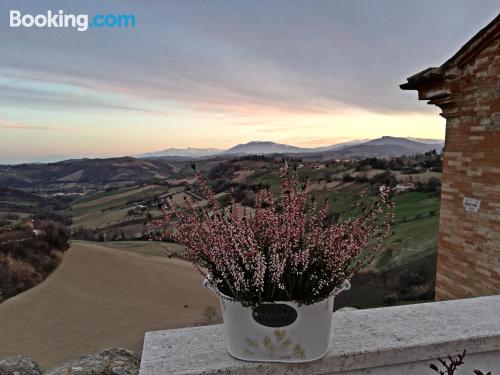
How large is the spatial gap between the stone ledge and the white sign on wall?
102 inches

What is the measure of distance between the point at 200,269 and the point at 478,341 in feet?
4.51

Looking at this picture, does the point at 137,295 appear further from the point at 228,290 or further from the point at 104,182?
the point at 104,182

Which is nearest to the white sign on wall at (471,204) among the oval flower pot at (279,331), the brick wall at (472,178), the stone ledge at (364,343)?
the brick wall at (472,178)

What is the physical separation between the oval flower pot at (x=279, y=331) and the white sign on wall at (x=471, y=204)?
3.55 m

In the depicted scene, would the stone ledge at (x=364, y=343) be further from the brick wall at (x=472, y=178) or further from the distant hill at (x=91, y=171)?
the distant hill at (x=91, y=171)

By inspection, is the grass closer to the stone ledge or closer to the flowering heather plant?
the stone ledge

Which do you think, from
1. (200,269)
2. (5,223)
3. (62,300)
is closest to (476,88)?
(200,269)

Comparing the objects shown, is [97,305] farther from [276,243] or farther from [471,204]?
[276,243]

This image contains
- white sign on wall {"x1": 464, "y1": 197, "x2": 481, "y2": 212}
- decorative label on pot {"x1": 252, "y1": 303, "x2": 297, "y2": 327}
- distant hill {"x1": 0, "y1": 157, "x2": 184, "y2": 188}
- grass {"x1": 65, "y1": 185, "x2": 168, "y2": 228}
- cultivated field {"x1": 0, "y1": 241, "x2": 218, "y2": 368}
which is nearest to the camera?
decorative label on pot {"x1": 252, "y1": 303, "x2": 297, "y2": 327}

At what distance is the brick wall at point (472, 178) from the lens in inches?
166

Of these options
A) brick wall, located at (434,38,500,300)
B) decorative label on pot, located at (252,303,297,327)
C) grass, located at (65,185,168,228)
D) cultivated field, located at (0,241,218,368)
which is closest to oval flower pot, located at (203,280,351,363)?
decorative label on pot, located at (252,303,297,327)

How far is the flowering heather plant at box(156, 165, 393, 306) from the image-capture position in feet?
5.31

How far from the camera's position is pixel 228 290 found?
169cm

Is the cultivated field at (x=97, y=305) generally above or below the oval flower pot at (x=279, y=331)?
below
